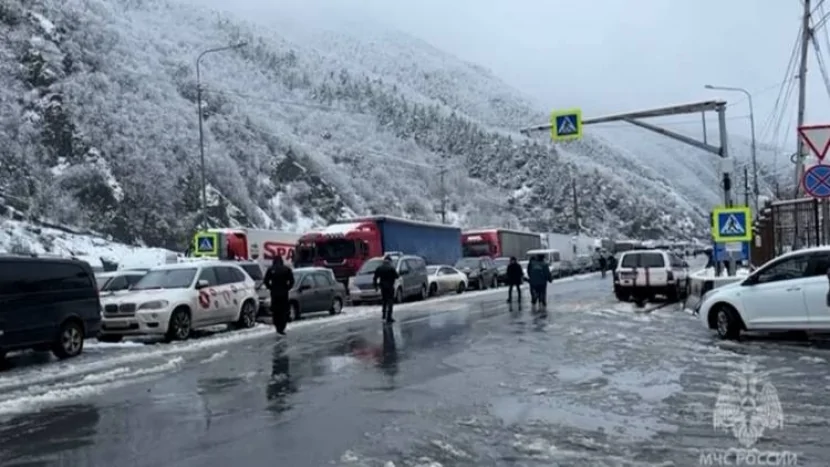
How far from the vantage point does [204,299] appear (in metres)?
20.6

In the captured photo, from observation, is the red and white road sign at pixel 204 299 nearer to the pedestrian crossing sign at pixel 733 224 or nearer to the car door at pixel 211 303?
the car door at pixel 211 303

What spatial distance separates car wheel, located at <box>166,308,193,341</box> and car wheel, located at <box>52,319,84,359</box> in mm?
2400

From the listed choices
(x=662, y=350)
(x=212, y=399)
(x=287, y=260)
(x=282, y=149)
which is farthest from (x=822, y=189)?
(x=282, y=149)

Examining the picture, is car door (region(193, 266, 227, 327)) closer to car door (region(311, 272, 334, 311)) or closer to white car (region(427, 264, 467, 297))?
car door (region(311, 272, 334, 311))

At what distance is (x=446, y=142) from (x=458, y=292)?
85410 millimetres

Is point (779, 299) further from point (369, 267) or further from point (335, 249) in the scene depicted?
point (335, 249)

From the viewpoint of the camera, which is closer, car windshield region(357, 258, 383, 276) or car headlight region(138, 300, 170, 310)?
car headlight region(138, 300, 170, 310)

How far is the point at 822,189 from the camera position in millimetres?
13336

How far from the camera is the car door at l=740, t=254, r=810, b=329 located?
48.9ft

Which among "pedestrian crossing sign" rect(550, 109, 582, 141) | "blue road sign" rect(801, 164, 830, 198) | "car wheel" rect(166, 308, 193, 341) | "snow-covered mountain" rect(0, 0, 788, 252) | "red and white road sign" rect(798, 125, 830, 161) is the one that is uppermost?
"snow-covered mountain" rect(0, 0, 788, 252)

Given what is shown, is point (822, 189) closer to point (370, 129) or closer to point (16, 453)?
point (16, 453)

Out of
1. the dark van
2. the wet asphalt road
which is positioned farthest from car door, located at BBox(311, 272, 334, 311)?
the dark van

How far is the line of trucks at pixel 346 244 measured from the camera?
37750mm

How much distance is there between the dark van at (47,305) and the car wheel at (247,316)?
5.05 m
